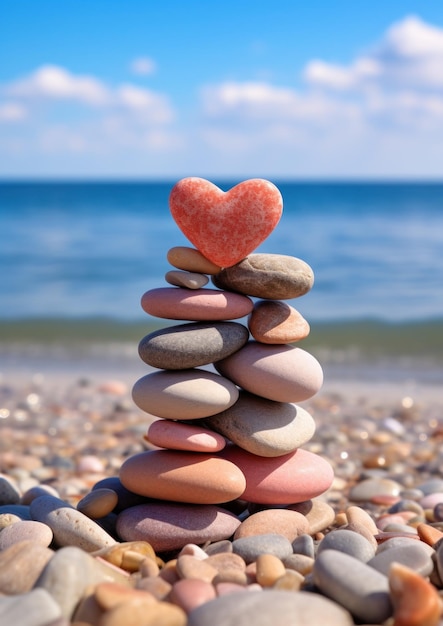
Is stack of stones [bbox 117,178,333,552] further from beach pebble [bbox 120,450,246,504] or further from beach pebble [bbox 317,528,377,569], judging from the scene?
beach pebble [bbox 317,528,377,569]

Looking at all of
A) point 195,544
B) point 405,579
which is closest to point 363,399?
point 195,544

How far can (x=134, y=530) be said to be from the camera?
317 cm

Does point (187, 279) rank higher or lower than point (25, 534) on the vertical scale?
higher

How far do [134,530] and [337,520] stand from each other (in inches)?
38.3

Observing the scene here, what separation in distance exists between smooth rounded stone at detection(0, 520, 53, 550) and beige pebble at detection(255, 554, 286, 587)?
0.88 metres

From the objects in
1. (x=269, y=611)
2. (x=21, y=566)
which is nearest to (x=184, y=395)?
(x=21, y=566)

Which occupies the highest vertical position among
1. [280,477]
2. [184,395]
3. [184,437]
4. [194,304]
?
[194,304]

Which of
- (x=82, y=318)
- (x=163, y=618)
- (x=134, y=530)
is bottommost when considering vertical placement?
(x=82, y=318)

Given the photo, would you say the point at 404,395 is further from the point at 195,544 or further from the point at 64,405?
the point at 195,544

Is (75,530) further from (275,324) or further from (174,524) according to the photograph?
(275,324)

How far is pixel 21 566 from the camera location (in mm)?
2547

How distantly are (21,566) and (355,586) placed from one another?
1090 mm

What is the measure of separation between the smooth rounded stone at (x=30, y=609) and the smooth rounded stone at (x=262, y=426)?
1219 millimetres

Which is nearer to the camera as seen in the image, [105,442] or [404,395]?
[105,442]
